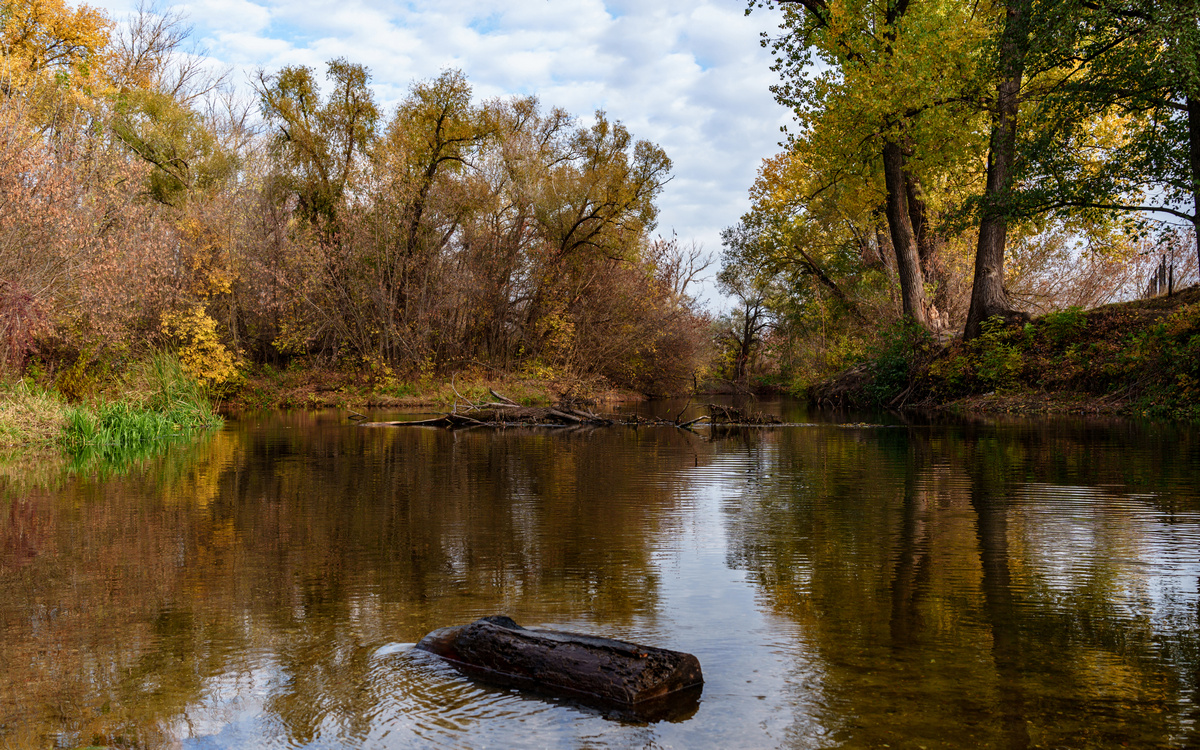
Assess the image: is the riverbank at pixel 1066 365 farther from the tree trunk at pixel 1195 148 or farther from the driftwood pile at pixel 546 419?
the driftwood pile at pixel 546 419

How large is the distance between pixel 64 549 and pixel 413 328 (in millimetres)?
25090

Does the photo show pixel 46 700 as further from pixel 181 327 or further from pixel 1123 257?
pixel 1123 257

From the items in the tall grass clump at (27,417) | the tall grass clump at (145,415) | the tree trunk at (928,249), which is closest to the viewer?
the tall grass clump at (27,417)

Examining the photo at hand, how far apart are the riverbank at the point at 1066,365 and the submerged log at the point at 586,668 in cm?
1675

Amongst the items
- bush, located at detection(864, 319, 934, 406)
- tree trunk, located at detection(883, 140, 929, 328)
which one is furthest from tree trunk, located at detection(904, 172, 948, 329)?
bush, located at detection(864, 319, 934, 406)

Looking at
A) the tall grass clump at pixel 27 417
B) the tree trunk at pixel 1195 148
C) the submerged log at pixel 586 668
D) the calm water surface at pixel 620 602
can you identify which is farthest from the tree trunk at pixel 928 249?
the submerged log at pixel 586 668

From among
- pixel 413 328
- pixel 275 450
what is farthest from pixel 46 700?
pixel 413 328

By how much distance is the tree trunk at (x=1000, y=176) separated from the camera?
669 inches

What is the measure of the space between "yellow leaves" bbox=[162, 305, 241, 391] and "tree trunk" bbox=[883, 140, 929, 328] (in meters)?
20.1

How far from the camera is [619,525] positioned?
264 inches

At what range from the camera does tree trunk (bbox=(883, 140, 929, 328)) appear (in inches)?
932

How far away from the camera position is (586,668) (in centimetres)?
325

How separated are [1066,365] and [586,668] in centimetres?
2076

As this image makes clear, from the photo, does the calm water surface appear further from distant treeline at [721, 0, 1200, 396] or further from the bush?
the bush
